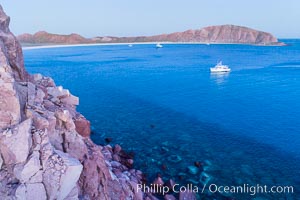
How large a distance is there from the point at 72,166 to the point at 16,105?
17.2ft

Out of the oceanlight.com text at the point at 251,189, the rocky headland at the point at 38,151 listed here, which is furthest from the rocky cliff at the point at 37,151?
the oceanlight.com text at the point at 251,189

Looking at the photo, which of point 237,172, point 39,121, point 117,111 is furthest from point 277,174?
A: point 117,111

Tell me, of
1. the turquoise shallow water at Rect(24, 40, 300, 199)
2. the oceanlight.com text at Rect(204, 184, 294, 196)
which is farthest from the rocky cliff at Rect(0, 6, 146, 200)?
the turquoise shallow water at Rect(24, 40, 300, 199)

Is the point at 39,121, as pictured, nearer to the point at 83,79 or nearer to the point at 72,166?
the point at 72,166

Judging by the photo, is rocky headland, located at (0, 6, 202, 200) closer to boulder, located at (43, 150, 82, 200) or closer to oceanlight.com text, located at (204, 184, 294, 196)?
boulder, located at (43, 150, 82, 200)

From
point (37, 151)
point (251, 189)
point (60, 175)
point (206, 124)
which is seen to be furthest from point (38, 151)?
point (206, 124)

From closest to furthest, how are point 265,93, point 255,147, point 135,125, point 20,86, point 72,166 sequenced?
point 72,166
point 20,86
point 255,147
point 135,125
point 265,93

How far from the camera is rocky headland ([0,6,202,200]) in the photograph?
15.8m

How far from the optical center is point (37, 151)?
1652cm

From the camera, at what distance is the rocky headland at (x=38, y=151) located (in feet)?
51.7

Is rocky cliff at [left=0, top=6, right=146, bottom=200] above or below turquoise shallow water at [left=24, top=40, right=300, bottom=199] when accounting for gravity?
above

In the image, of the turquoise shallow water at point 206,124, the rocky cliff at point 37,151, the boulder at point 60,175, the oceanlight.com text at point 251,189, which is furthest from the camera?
the turquoise shallow water at point 206,124

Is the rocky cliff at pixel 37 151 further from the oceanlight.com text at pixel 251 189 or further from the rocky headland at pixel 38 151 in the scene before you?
the oceanlight.com text at pixel 251 189

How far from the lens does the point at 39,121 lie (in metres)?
18.0
